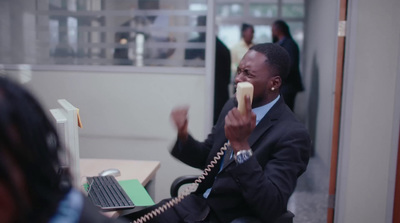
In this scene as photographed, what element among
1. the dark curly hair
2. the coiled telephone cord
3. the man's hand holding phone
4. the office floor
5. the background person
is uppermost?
the background person

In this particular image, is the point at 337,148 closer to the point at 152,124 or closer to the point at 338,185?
the point at 338,185

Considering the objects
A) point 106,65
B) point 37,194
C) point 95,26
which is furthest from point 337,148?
point 37,194

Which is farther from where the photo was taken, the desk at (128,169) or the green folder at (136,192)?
the desk at (128,169)

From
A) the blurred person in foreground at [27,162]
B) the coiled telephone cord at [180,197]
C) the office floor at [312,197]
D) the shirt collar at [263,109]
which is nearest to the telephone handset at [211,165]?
the coiled telephone cord at [180,197]

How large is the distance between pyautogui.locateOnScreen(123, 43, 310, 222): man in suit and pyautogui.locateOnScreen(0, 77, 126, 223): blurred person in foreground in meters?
0.79

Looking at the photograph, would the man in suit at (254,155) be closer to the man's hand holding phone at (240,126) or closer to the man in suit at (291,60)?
the man's hand holding phone at (240,126)

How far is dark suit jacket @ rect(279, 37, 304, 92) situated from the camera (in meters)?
4.15

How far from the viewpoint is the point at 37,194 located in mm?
628

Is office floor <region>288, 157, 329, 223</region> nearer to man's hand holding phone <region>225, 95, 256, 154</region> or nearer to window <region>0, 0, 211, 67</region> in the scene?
window <region>0, 0, 211, 67</region>

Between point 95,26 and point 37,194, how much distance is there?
92.4 inches

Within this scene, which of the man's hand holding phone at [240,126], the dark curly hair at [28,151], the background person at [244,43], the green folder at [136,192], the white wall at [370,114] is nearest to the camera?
the dark curly hair at [28,151]

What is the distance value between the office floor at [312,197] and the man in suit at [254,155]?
4.95ft

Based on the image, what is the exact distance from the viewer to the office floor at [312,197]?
3.00 metres

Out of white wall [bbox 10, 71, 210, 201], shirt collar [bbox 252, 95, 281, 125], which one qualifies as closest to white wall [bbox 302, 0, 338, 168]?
white wall [bbox 10, 71, 210, 201]
